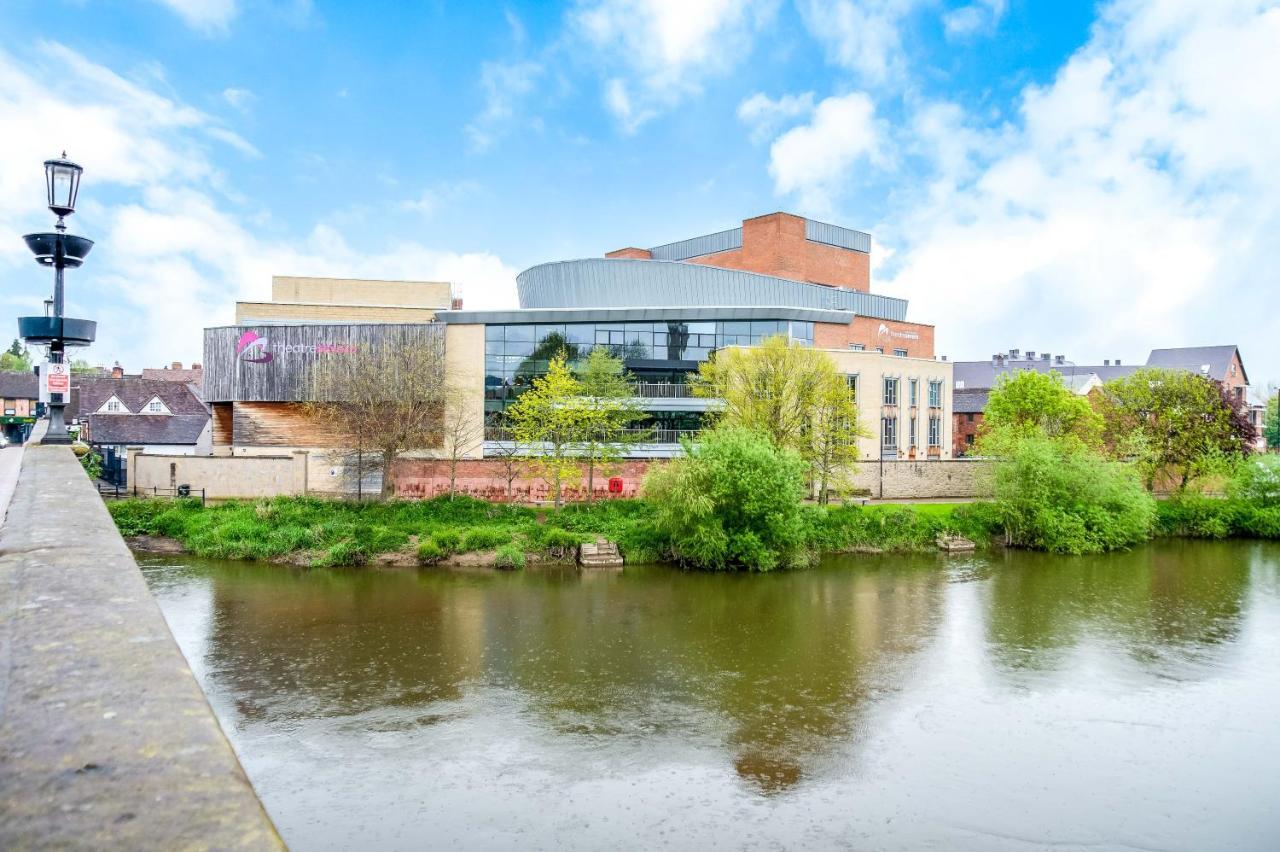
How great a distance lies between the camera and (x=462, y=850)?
395 inches

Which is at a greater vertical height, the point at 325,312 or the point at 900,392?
the point at 325,312

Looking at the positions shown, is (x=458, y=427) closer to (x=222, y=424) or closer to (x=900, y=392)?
(x=222, y=424)

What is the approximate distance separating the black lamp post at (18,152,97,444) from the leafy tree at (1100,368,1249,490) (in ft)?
135

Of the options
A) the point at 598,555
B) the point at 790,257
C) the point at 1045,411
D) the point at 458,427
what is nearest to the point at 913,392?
the point at 1045,411

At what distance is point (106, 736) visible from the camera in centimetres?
207

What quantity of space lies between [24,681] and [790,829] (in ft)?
33.5

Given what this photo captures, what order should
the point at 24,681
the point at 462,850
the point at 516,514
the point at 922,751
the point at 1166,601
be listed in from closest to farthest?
1. the point at 24,681
2. the point at 462,850
3. the point at 922,751
4. the point at 1166,601
5. the point at 516,514

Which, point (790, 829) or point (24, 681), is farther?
point (790, 829)

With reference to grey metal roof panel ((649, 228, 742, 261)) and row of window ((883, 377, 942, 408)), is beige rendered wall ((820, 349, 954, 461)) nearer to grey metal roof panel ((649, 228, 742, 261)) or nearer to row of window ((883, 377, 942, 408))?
row of window ((883, 377, 942, 408))

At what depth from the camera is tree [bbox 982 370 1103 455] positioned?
41562 millimetres

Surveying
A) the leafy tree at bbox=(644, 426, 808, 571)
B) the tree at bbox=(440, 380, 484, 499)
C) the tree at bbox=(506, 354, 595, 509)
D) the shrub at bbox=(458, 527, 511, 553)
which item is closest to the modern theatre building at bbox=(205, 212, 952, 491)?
the tree at bbox=(440, 380, 484, 499)

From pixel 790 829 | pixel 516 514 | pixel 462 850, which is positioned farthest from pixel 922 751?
pixel 516 514

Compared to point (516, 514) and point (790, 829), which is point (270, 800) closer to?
point (790, 829)

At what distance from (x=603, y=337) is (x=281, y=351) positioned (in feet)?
49.6
